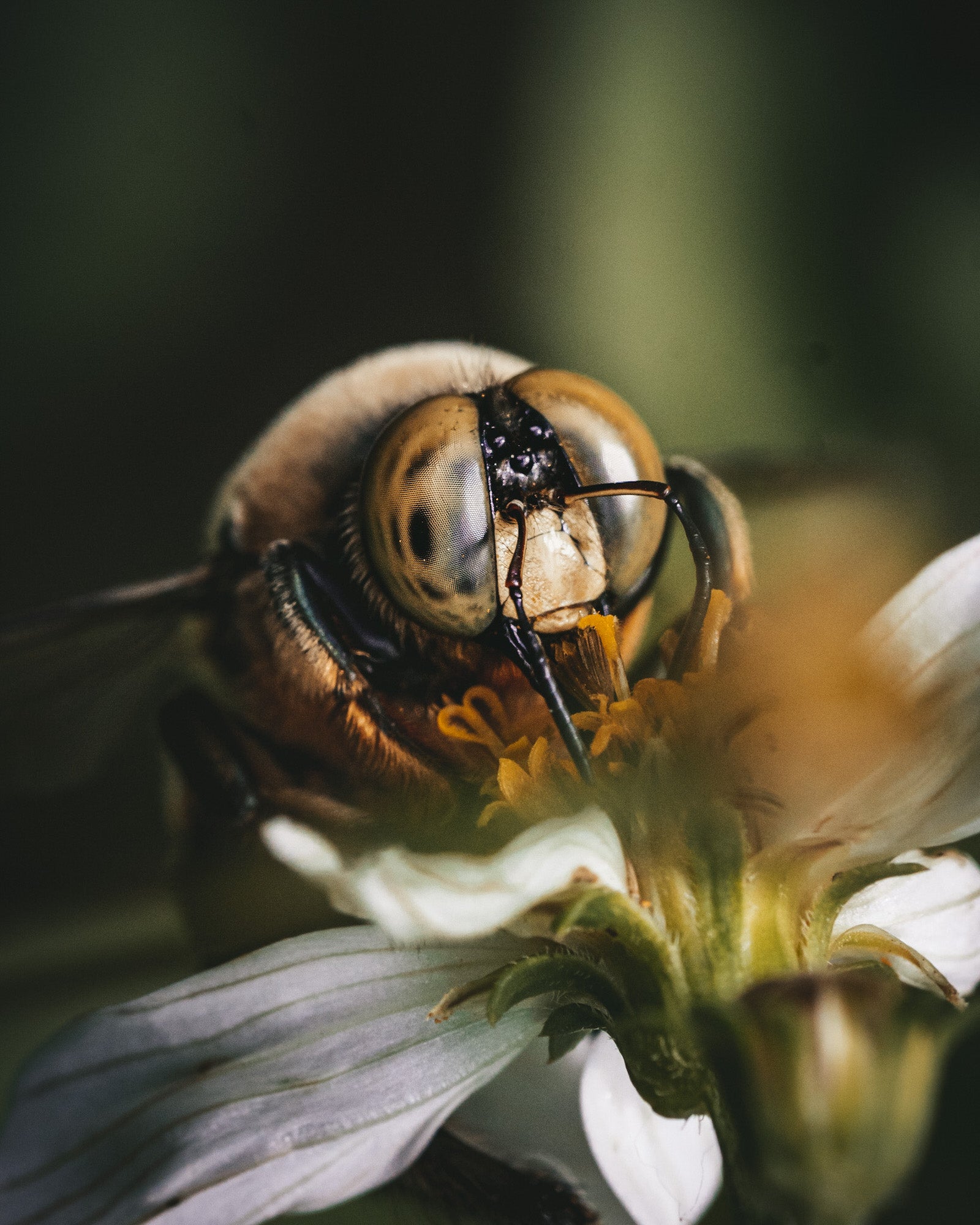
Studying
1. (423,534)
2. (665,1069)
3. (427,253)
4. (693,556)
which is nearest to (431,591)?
(423,534)

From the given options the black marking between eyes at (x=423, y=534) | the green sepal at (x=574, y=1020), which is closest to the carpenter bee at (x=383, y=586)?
the black marking between eyes at (x=423, y=534)

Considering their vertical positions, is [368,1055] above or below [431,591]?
below

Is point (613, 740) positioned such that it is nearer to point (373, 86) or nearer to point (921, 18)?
point (921, 18)

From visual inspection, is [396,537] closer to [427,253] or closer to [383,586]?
[383,586]

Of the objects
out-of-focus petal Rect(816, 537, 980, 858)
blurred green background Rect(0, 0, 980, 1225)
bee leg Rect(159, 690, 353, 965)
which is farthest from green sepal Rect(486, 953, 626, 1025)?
blurred green background Rect(0, 0, 980, 1225)

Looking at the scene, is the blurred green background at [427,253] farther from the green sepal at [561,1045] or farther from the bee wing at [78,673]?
the green sepal at [561,1045]

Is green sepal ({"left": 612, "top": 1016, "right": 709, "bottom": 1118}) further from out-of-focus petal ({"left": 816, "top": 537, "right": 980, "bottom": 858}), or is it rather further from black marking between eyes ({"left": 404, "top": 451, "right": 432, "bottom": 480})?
black marking between eyes ({"left": 404, "top": 451, "right": 432, "bottom": 480})

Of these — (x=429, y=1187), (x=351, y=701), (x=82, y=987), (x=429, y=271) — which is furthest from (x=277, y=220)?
(x=429, y=1187)
